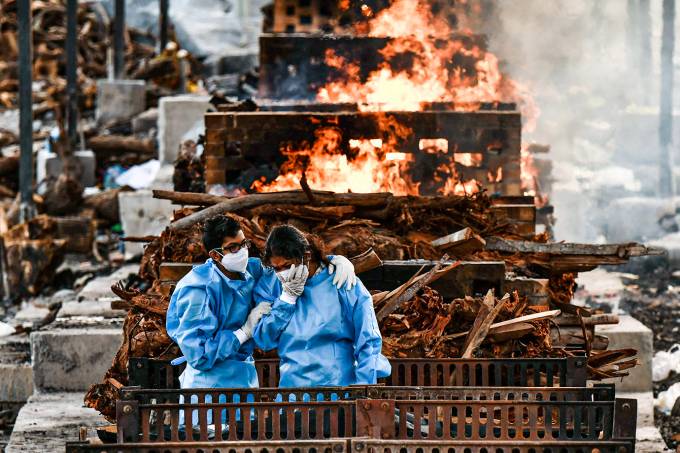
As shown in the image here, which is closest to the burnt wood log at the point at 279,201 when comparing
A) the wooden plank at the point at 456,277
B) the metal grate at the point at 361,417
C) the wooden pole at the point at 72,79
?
the wooden plank at the point at 456,277

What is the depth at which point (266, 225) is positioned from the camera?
29.5ft

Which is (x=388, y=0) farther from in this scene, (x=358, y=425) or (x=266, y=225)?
(x=358, y=425)

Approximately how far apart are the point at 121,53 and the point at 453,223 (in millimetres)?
20666

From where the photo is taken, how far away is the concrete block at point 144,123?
2698 centimetres

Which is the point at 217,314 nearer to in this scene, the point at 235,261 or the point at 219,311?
the point at 219,311

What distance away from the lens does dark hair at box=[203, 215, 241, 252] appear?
20.8 ft

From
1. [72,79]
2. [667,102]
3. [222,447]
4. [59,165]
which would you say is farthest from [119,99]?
[222,447]

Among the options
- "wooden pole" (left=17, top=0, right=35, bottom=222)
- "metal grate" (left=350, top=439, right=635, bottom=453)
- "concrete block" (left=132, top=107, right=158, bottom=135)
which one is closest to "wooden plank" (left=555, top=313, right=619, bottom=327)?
"metal grate" (left=350, top=439, right=635, bottom=453)

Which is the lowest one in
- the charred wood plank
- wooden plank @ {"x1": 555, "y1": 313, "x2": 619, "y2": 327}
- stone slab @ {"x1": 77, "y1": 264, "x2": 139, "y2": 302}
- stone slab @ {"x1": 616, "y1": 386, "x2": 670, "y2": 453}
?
stone slab @ {"x1": 616, "y1": 386, "x2": 670, "y2": 453}

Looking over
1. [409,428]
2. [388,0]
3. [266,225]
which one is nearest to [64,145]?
[388,0]

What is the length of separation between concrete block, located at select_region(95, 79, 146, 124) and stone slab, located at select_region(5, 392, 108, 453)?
18767 millimetres

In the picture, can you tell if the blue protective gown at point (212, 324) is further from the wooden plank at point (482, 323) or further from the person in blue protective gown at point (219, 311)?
the wooden plank at point (482, 323)

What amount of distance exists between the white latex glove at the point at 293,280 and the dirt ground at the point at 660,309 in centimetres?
462

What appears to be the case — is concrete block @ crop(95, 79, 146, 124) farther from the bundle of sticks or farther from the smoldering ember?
the bundle of sticks
